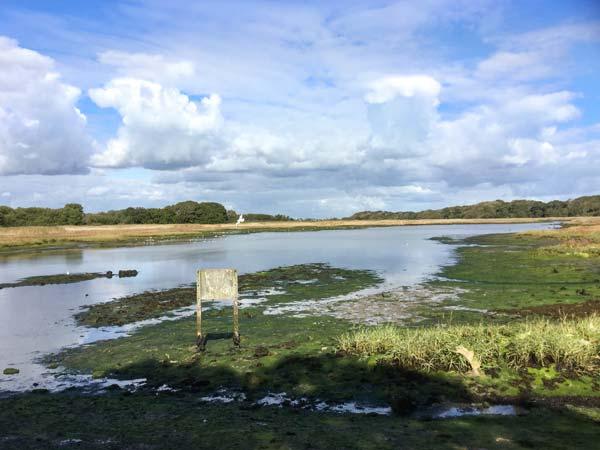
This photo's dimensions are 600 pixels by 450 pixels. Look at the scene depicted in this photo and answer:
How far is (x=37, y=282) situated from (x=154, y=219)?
114619 millimetres

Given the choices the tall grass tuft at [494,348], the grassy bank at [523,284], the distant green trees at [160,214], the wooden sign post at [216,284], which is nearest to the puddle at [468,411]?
the tall grass tuft at [494,348]

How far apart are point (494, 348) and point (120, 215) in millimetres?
146163

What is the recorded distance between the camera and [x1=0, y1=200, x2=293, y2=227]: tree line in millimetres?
114562

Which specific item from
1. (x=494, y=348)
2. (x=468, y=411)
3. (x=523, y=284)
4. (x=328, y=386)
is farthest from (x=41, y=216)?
(x=468, y=411)

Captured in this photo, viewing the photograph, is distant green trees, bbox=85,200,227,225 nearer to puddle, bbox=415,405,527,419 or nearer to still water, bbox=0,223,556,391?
still water, bbox=0,223,556,391

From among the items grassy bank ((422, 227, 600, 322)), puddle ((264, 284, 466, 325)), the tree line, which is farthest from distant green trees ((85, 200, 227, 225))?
puddle ((264, 284, 466, 325))

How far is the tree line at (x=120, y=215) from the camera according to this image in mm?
114562

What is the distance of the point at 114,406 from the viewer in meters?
9.10

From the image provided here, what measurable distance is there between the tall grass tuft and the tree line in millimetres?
118710

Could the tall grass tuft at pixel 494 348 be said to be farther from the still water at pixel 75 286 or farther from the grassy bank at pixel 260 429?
the still water at pixel 75 286

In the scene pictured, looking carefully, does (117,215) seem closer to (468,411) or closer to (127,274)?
(127,274)

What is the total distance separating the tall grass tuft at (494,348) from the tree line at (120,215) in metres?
119

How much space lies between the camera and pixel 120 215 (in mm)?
145000

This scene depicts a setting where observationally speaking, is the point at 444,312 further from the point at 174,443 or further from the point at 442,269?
the point at 442,269
